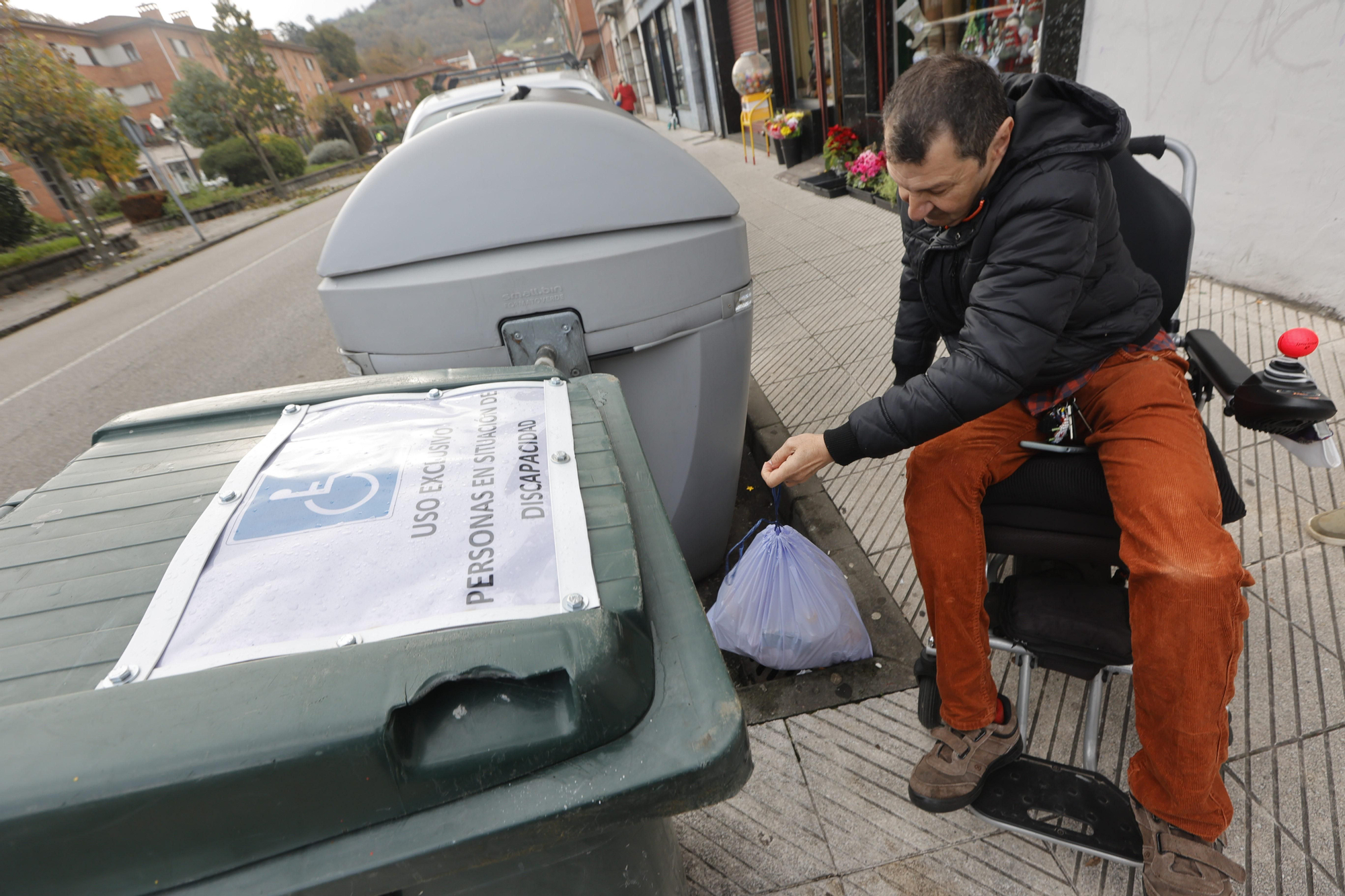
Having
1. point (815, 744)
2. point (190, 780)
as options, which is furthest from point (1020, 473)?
point (190, 780)

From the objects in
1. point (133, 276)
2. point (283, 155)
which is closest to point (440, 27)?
point (283, 155)

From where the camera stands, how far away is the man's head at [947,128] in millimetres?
1282

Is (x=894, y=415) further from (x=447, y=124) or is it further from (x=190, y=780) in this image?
(x=447, y=124)

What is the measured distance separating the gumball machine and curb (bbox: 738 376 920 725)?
991cm

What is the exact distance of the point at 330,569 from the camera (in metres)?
0.89

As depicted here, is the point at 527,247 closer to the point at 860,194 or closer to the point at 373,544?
the point at 373,544

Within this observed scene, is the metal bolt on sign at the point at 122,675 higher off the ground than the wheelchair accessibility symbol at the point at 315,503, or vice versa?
the wheelchair accessibility symbol at the point at 315,503

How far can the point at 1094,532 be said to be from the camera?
1.46 metres

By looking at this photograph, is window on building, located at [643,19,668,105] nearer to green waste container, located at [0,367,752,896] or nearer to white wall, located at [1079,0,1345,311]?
white wall, located at [1079,0,1345,311]

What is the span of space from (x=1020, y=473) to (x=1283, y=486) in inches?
56.5

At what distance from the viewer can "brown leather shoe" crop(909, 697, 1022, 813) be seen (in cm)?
156

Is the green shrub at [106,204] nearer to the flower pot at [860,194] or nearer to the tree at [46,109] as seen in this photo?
the tree at [46,109]

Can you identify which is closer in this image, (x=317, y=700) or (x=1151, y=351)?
(x=317, y=700)

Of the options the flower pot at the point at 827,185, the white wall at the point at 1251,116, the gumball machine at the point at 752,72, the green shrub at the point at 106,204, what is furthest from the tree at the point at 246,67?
the white wall at the point at 1251,116
